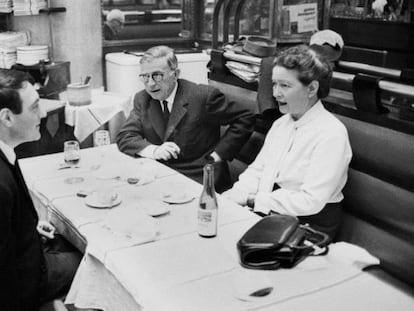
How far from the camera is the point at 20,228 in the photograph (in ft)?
6.57

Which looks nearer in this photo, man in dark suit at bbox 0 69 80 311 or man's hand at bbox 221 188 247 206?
man in dark suit at bbox 0 69 80 311

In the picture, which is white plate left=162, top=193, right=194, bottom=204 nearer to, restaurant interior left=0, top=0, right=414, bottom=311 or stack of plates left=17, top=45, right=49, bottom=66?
restaurant interior left=0, top=0, right=414, bottom=311

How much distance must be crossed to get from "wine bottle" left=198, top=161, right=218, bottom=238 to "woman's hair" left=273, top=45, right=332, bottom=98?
775 millimetres

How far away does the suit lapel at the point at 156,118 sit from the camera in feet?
10.7

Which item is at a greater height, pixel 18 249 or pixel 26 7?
pixel 26 7

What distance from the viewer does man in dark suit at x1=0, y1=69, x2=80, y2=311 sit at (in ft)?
6.24

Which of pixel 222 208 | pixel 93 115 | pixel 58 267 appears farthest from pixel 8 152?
pixel 93 115

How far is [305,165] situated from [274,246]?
83 cm

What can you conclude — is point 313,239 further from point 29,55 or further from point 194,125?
point 29,55

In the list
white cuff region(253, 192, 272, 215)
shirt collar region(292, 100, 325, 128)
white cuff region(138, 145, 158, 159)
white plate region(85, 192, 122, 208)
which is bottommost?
white cuff region(253, 192, 272, 215)

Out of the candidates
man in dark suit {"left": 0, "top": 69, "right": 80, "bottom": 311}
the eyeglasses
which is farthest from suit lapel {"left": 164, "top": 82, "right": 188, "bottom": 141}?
man in dark suit {"left": 0, "top": 69, "right": 80, "bottom": 311}

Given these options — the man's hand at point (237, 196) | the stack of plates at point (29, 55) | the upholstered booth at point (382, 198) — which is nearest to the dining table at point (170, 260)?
the man's hand at point (237, 196)

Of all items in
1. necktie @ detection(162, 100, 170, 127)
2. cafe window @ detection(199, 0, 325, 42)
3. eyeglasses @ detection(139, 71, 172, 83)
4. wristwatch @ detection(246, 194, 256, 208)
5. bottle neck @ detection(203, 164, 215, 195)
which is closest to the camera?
bottle neck @ detection(203, 164, 215, 195)

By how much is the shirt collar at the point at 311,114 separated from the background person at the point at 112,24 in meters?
3.66
